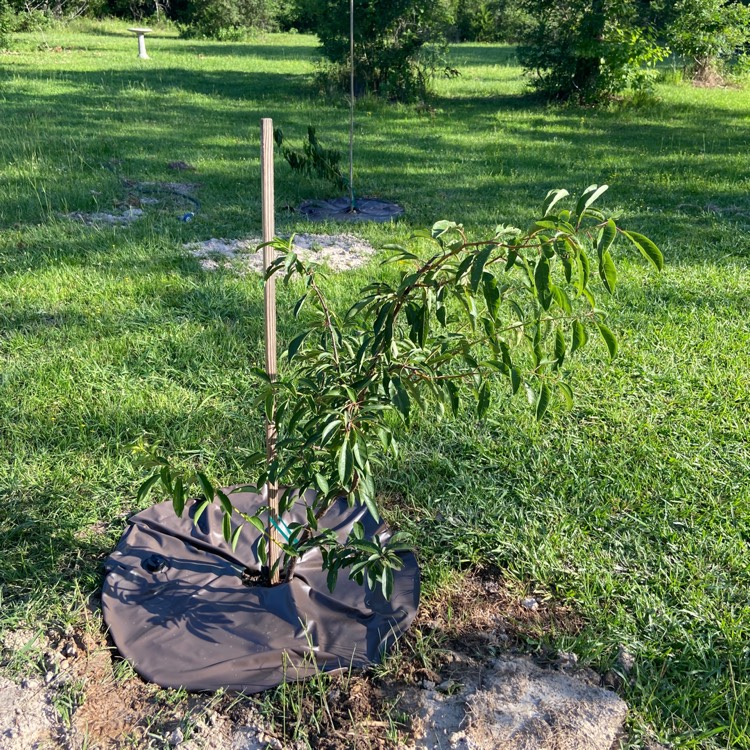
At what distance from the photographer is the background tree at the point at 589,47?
9.77 m

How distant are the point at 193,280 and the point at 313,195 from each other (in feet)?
7.16

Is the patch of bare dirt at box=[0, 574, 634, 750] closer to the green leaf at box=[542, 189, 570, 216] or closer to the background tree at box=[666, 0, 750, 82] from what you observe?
the green leaf at box=[542, 189, 570, 216]

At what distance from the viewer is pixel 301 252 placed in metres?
4.72

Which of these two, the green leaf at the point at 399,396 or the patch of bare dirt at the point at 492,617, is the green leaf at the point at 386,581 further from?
the green leaf at the point at 399,396

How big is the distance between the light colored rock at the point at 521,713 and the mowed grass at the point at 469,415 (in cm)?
10

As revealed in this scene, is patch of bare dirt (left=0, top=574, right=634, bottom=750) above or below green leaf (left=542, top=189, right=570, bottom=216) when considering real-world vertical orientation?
below

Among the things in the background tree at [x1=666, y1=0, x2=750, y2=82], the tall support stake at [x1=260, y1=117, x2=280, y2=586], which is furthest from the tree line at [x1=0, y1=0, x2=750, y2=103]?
the tall support stake at [x1=260, y1=117, x2=280, y2=586]

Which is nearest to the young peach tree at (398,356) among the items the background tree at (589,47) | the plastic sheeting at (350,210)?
the plastic sheeting at (350,210)

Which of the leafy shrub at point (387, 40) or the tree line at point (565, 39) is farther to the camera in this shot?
the leafy shrub at point (387, 40)

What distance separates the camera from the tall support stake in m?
1.86

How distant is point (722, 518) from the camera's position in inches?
98.3

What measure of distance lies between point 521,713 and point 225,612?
2.84ft

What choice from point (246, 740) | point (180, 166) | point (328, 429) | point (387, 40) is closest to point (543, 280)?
point (328, 429)

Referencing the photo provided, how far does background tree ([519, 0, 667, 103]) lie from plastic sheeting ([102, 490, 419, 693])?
946 centimetres
